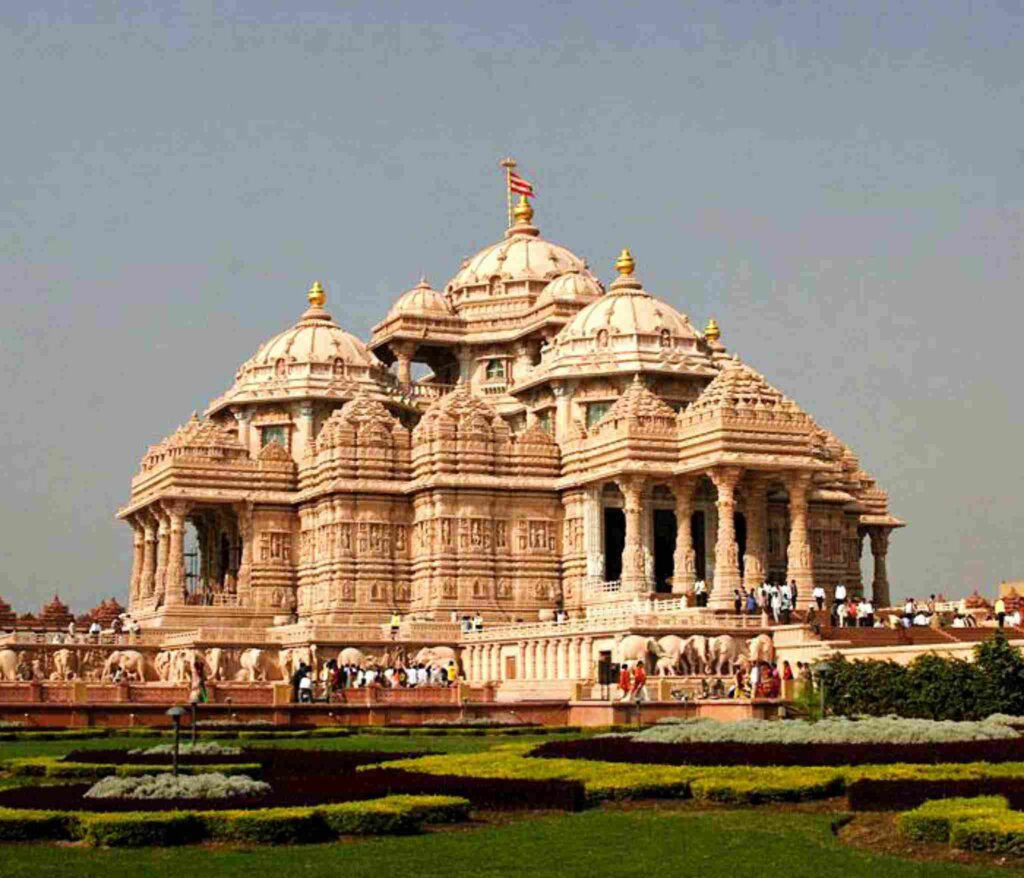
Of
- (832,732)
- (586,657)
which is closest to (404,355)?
(586,657)

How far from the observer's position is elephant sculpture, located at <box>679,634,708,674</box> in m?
52.9

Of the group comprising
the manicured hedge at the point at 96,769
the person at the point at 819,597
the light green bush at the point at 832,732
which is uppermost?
the person at the point at 819,597

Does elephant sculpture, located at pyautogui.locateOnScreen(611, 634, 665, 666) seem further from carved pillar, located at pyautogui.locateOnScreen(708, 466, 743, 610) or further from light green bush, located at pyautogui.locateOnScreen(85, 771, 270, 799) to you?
light green bush, located at pyautogui.locateOnScreen(85, 771, 270, 799)

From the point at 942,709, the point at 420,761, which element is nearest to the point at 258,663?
the point at 942,709

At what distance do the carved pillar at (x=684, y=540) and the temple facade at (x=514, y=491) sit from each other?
0.06 m

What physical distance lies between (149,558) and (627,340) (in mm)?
21872

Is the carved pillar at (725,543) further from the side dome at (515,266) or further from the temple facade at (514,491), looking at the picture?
the side dome at (515,266)

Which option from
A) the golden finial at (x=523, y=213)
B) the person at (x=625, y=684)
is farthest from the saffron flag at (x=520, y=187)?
the person at (x=625, y=684)

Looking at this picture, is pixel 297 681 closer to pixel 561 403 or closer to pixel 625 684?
pixel 625 684

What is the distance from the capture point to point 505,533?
69.2m

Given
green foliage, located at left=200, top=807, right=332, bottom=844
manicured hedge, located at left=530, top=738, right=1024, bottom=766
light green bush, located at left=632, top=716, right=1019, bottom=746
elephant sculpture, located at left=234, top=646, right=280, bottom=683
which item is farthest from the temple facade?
green foliage, located at left=200, top=807, right=332, bottom=844

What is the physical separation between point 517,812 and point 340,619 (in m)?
47.4

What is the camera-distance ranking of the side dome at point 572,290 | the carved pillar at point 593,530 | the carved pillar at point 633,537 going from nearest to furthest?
the carved pillar at point 633,537 < the carved pillar at point 593,530 < the side dome at point 572,290

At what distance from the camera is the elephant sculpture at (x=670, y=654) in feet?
171
